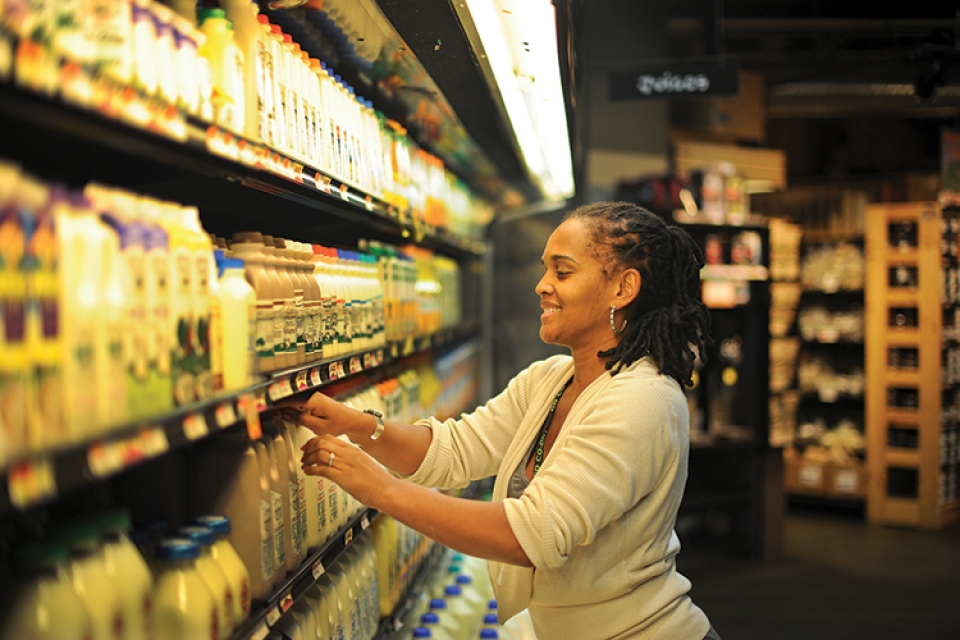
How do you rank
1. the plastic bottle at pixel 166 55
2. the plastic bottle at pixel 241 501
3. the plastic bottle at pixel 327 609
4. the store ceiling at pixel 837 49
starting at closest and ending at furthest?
the plastic bottle at pixel 166 55
the plastic bottle at pixel 241 501
the plastic bottle at pixel 327 609
the store ceiling at pixel 837 49

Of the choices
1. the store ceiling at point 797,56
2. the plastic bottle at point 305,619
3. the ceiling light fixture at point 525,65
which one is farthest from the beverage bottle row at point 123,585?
the store ceiling at point 797,56

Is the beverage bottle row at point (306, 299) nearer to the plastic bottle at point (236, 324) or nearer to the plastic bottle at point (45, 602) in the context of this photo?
the plastic bottle at point (236, 324)

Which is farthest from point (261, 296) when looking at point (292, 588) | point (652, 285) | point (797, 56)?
point (797, 56)

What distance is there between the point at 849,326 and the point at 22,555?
23.7ft

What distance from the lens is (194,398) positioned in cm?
144

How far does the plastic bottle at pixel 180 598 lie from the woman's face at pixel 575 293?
0.96m

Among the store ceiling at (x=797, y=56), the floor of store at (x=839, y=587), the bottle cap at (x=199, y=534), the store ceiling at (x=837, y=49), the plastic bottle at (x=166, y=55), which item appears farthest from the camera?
the store ceiling at (x=837, y=49)

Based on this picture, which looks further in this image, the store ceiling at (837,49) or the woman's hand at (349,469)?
the store ceiling at (837,49)

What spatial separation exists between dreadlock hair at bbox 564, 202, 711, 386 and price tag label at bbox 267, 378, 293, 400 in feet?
2.40

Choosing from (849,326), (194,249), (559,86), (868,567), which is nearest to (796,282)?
(849,326)

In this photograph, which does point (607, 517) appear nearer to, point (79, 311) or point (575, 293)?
point (575, 293)

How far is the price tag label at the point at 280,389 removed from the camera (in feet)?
5.64

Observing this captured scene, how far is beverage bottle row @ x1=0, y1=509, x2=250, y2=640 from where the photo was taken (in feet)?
3.92

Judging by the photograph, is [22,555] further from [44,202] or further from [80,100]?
[80,100]
